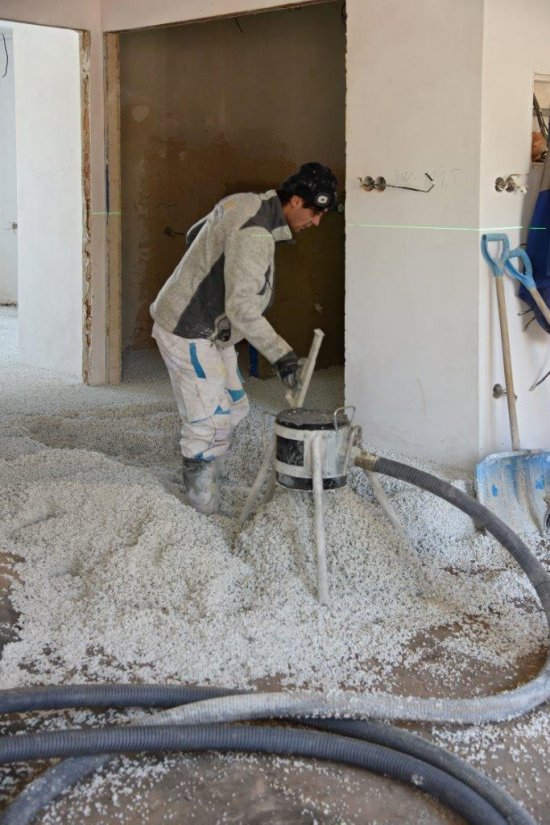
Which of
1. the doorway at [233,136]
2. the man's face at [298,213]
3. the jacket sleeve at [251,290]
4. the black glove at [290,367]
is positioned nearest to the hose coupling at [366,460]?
the black glove at [290,367]

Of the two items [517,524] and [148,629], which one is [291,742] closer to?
[148,629]

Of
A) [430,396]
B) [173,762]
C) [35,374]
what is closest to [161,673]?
[173,762]

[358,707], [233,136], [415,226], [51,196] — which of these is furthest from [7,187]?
[358,707]

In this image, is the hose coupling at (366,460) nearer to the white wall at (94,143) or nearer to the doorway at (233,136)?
the doorway at (233,136)

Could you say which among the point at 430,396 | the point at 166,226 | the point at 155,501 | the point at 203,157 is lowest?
the point at 155,501

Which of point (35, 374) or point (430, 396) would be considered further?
point (35, 374)

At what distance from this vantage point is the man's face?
3.31 m

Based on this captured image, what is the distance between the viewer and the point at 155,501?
333cm

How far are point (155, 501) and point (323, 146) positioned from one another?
11.5ft

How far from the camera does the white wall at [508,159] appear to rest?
12.2 ft

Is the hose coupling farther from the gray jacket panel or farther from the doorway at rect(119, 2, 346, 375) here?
the doorway at rect(119, 2, 346, 375)

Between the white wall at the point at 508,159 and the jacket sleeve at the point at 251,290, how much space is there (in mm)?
1026

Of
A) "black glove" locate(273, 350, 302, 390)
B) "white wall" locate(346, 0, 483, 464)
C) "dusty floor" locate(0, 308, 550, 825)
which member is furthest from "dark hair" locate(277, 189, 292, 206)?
"dusty floor" locate(0, 308, 550, 825)

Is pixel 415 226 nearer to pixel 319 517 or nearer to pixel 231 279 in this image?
pixel 231 279
